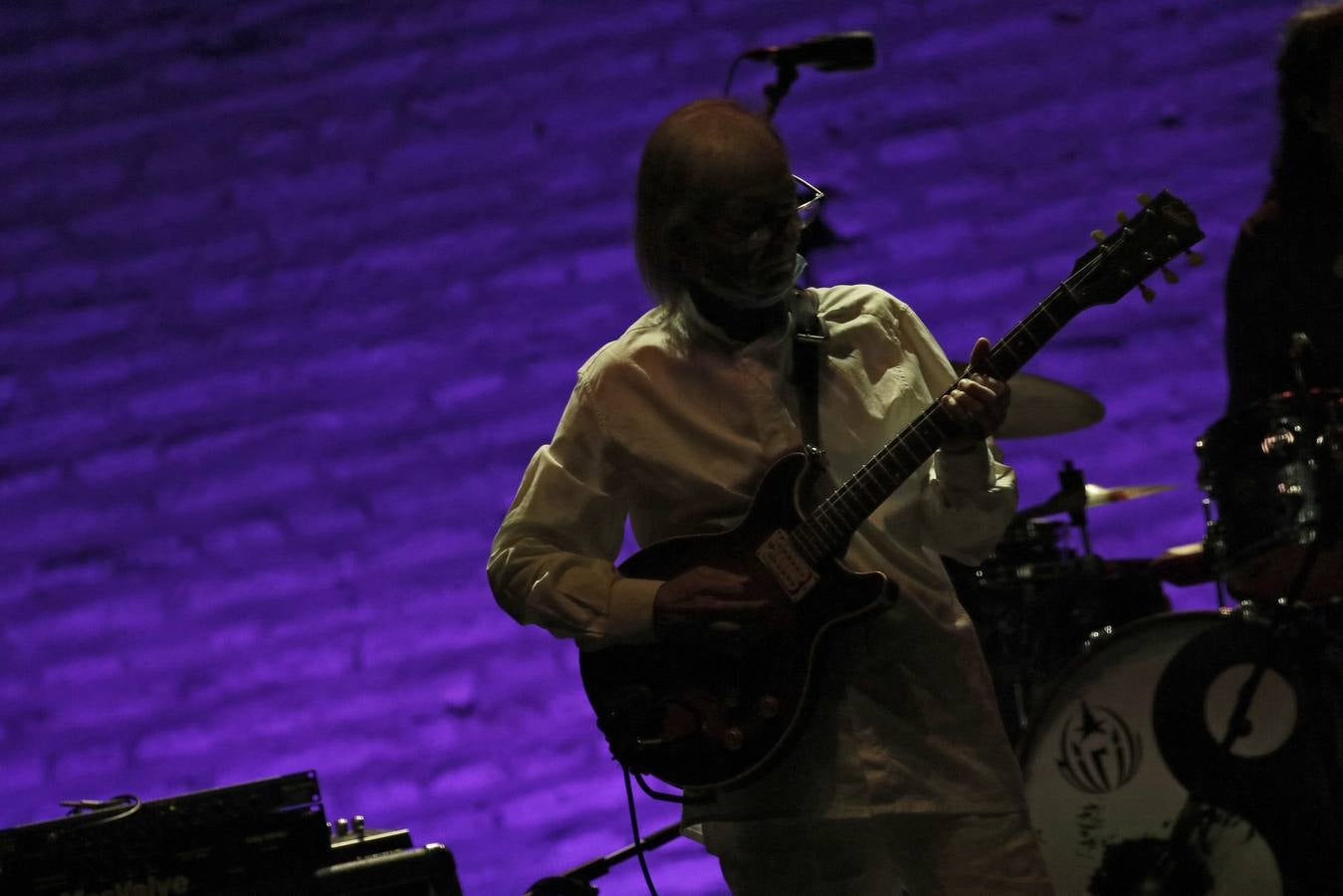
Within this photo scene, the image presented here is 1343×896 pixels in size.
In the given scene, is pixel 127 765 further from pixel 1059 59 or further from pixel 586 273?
pixel 1059 59

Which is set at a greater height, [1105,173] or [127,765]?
[1105,173]

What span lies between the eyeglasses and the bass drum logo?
169cm

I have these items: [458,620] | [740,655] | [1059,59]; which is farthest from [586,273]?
[740,655]

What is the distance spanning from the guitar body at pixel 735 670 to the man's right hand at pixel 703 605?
2 centimetres

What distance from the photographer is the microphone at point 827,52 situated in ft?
12.5

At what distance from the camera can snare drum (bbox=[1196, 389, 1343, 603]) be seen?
101 inches

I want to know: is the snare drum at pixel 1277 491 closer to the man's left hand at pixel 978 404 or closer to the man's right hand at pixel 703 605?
the man's left hand at pixel 978 404

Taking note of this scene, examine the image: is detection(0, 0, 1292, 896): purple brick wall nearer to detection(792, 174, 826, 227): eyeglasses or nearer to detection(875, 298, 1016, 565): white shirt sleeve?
detection(792, 174, 826, 227): eyeglasses

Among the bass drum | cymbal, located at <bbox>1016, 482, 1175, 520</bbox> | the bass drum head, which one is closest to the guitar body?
the bass drum

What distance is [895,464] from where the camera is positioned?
86.4 inches

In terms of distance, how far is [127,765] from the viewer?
5.07m

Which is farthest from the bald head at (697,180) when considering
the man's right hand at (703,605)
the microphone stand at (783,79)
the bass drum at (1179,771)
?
the bass drum at (1179,771)

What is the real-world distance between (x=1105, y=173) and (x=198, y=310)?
10.3ft

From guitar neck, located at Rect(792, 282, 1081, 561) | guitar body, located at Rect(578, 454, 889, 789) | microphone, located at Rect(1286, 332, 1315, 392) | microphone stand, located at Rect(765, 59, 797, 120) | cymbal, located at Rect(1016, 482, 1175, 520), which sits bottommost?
guitar body, located at Rect(578, 454, 889, 789)
